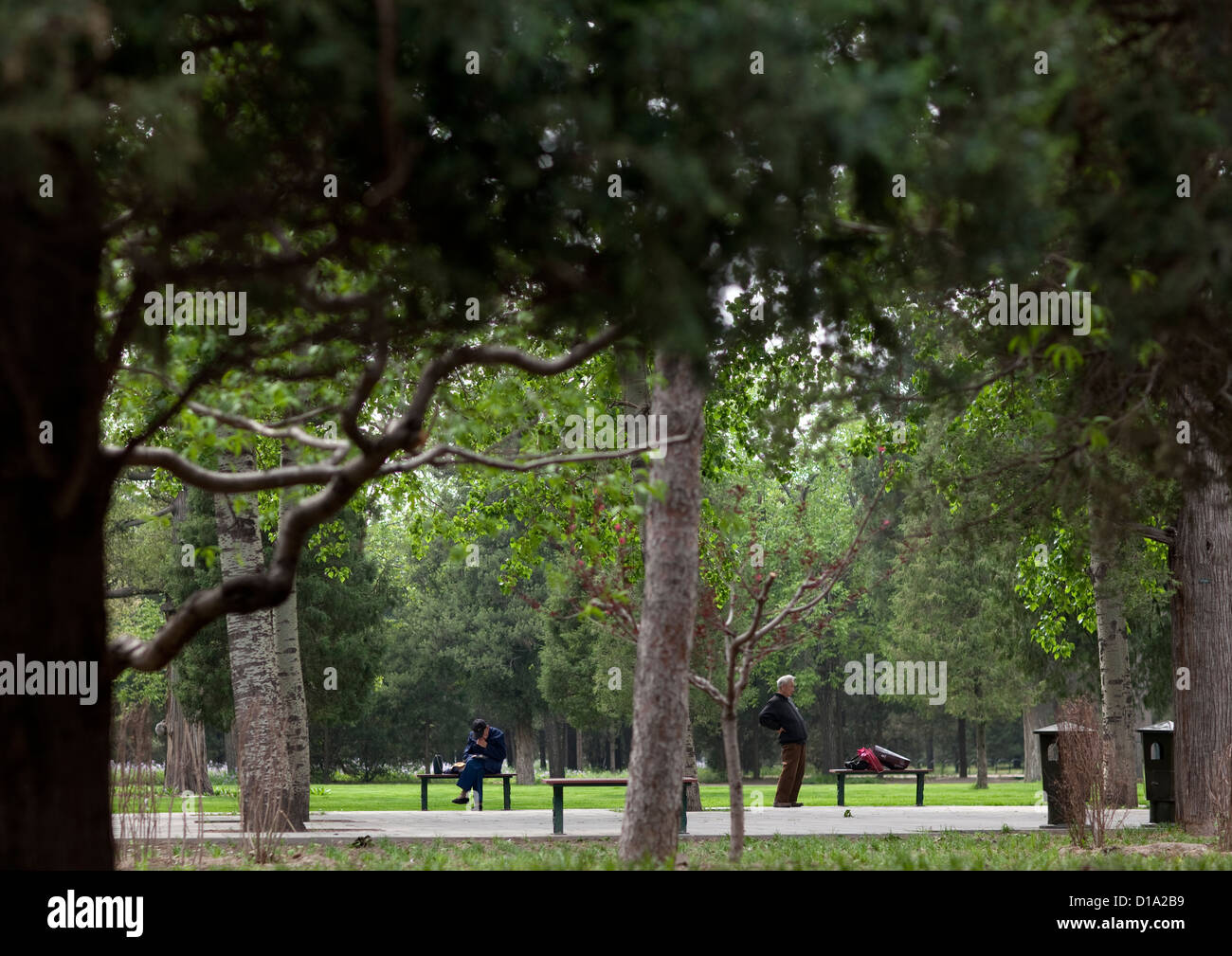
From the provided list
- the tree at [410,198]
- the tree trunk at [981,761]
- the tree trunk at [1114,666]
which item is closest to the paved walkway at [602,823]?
the tree trunk at [1114,666]

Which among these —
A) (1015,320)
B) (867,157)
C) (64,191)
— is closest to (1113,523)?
(1015,320)

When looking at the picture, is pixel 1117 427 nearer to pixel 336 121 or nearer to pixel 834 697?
pixel 336 121

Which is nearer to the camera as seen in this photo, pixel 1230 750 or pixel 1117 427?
pixel 1117 427

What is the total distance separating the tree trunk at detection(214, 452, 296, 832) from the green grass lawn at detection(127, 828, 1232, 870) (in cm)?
131

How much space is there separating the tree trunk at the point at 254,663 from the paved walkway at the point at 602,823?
2.49 feet

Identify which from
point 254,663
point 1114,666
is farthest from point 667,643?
point 1114,666

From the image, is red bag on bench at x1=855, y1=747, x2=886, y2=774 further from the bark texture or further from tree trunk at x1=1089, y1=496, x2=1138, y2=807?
the bark texture

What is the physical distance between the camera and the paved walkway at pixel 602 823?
1493 centimetres

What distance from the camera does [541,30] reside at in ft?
13.8

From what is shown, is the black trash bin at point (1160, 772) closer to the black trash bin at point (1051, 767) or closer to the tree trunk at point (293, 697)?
the black trash bin at point (1051, 767)

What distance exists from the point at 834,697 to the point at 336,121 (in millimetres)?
51294

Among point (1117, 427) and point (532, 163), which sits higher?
point (532, 163)

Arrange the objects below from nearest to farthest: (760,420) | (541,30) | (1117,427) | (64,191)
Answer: (541,30) < (64,191) < (1117,427) < (760,420)

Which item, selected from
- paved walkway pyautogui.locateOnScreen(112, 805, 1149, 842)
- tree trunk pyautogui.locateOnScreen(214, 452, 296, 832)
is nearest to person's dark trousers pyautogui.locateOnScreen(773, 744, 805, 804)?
paved walkway pyautogui.locateOnScreen(112, 805, 1149, 842)
